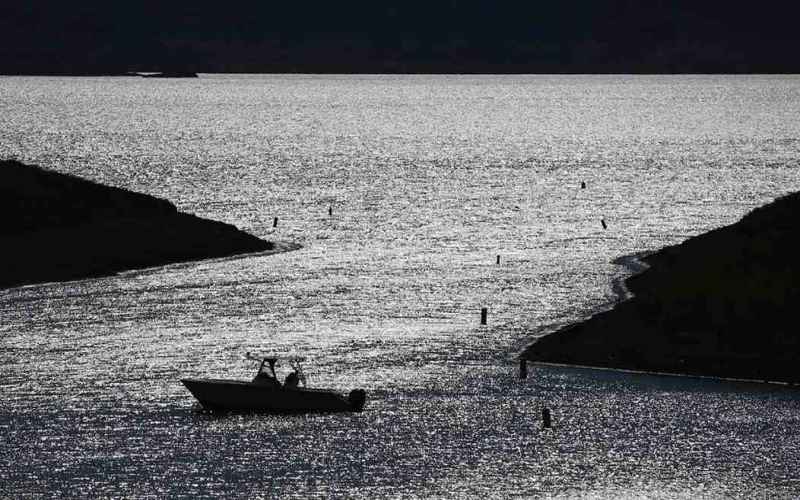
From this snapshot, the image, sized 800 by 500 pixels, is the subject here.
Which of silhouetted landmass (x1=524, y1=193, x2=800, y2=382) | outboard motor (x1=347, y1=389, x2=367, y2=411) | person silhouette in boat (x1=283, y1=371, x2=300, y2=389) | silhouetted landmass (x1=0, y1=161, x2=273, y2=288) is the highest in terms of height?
silhouetted landmass (x1=0, y1=161, x2=273, y2=288)

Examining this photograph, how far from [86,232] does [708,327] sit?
4987 centimetres

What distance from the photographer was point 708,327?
7575 cm

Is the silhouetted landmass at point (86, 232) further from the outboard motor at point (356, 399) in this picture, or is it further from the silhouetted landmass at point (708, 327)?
the outboard motor at point (356, 399)

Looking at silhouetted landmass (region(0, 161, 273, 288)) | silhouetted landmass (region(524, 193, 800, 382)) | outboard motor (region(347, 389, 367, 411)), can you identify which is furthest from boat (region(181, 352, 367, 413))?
silhouetted landmass (region(0, 161, 273, 288))

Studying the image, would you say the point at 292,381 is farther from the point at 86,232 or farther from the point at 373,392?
the point at 86,232

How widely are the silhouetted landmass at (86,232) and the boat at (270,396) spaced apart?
34.2 m

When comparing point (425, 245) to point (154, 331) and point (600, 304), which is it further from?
point (154, 331)

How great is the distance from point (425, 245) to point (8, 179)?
34.2 m

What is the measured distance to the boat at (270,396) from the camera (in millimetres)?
64688

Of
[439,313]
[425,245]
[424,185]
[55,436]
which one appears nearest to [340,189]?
[424,185]

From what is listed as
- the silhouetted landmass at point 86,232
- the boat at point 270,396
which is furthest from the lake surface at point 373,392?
the silhouetted landmass at point 86,232

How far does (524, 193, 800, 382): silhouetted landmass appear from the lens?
71.6m

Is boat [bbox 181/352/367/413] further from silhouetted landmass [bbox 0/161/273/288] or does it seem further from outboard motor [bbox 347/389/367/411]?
silhouetted landmass [bbox 0/161/273/288]

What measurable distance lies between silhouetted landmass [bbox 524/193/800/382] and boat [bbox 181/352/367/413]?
545 inches
